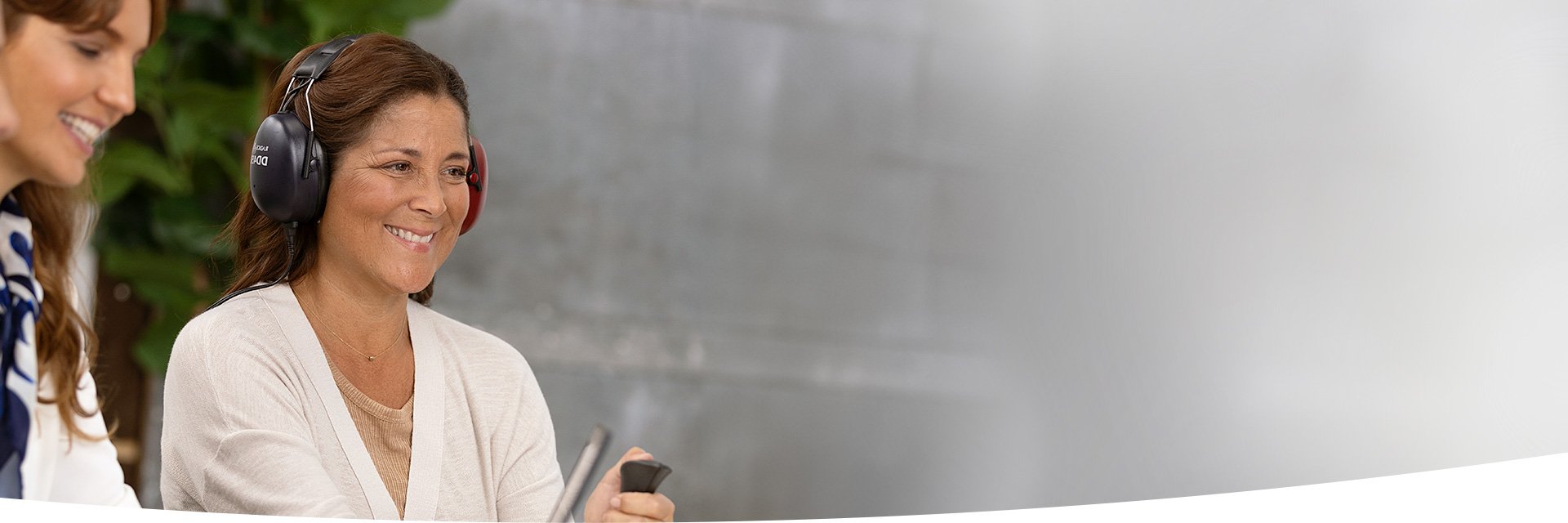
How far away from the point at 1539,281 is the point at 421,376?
286cm

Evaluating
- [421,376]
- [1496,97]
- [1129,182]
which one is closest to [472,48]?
[1129,182]

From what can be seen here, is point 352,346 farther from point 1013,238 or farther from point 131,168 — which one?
point 1013,238

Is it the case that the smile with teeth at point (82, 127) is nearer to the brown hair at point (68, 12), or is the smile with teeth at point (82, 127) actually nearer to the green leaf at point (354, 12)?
the brown hair at point (68, 12)

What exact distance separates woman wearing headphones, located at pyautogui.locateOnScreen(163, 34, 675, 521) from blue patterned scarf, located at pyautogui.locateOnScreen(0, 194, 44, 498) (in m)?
0.26

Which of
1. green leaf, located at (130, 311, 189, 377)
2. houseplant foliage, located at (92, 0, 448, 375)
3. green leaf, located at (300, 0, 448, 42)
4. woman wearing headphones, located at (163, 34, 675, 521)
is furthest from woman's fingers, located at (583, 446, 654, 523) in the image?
green leaf, located at (130, 311, 189, 377)

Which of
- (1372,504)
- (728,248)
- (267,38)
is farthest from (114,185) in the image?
(1372,504)

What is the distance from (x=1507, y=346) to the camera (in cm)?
298

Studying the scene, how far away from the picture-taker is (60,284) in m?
0.64

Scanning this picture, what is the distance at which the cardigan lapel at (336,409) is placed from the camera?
2.87ft

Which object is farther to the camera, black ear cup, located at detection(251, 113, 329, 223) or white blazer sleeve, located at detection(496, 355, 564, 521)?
white blazer sleeve, located at detection(496, 355, 564, 521)

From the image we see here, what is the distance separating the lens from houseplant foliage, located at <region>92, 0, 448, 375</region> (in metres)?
2.16

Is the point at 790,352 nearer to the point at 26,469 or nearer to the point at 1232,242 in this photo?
the point at 1232,242

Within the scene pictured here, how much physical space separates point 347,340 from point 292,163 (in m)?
0.14

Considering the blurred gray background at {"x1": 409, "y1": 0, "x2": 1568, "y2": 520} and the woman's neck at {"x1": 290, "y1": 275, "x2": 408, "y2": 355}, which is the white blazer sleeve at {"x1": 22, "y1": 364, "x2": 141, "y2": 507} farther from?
the blurred gray background at {"x1": 409, "y1": 0, "x2": 1568, "y2": 520}
